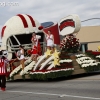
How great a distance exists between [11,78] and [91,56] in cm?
470

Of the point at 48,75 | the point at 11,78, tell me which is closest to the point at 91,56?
the point at 48,75

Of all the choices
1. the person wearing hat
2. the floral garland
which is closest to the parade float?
the floral garland

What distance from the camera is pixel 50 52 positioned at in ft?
46.4

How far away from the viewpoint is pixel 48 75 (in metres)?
12.9

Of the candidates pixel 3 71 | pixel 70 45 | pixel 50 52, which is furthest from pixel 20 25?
pixel 3 71

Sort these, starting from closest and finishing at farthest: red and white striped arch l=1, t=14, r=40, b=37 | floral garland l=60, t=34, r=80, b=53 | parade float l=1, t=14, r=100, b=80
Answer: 1. parade float l=1, t=14, r=100, b=80
2. floral garland l=60, t=34, r=80, b=53
3. red and white striped arch l=1, t=14, r=40, b=37

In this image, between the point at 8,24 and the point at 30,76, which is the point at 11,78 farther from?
the point at 8,24

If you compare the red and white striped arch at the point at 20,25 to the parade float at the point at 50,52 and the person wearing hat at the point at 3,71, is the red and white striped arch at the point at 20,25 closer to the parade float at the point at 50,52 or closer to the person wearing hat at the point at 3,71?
the parade float at the point at 50,52

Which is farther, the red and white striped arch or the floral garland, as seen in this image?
the red and white striped arch

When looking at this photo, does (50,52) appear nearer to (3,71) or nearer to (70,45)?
(70,45)

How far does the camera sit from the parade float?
528 inches

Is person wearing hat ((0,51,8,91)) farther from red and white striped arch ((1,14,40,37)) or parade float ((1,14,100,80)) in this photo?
red and white striped arch ((1,14,40,37))

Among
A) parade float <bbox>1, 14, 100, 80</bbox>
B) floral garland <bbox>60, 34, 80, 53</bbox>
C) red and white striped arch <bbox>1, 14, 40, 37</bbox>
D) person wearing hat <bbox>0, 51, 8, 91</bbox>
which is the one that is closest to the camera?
person wearing hat <bbox>0, 51, 8, 91</bbox>

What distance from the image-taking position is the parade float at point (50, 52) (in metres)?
13.4
